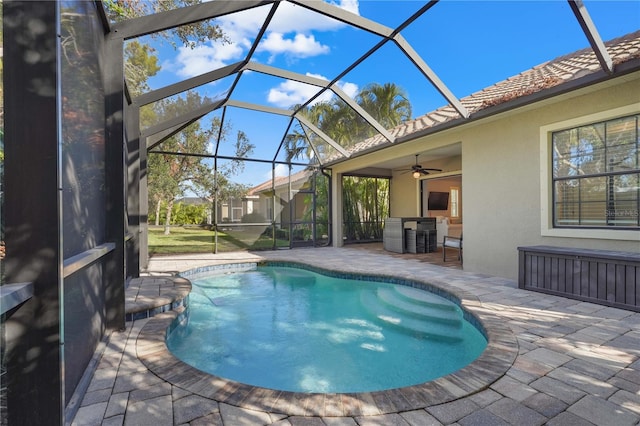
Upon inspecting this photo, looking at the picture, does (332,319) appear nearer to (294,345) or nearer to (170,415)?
(294,345)

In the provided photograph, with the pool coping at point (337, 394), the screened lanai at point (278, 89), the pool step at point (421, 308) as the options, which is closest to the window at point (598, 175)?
the screened lanai at point (278, 89)

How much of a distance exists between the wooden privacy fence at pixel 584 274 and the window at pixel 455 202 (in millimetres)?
9808

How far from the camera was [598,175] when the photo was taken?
486 cm

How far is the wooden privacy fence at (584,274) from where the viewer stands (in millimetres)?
3900

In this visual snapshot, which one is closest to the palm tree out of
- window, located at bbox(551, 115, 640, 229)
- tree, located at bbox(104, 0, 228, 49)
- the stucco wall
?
the stucco wall

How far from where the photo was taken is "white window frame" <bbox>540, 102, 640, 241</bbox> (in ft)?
14.8

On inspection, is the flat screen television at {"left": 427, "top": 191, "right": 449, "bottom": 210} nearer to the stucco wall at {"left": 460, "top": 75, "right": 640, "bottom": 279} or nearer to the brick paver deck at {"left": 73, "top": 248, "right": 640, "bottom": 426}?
the stucco wall at {"left": 460, "top": 75, "right": 640, "bottom": 279}

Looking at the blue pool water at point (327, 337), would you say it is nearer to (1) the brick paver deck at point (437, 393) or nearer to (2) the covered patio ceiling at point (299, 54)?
(1) the brick paver deck at point (437, 393)

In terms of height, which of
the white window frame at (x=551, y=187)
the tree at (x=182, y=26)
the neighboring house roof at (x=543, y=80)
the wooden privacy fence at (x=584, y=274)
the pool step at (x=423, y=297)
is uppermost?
the tree at (x=182, y=26)

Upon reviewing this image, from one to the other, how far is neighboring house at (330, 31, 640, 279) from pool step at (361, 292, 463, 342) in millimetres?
2479

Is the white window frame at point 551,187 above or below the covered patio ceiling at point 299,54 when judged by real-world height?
below

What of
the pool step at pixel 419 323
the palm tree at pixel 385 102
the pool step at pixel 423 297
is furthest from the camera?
the palm tree at pixel 385 102

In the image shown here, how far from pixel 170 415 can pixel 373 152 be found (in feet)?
28.3

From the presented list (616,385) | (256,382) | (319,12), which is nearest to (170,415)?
(256,382)
